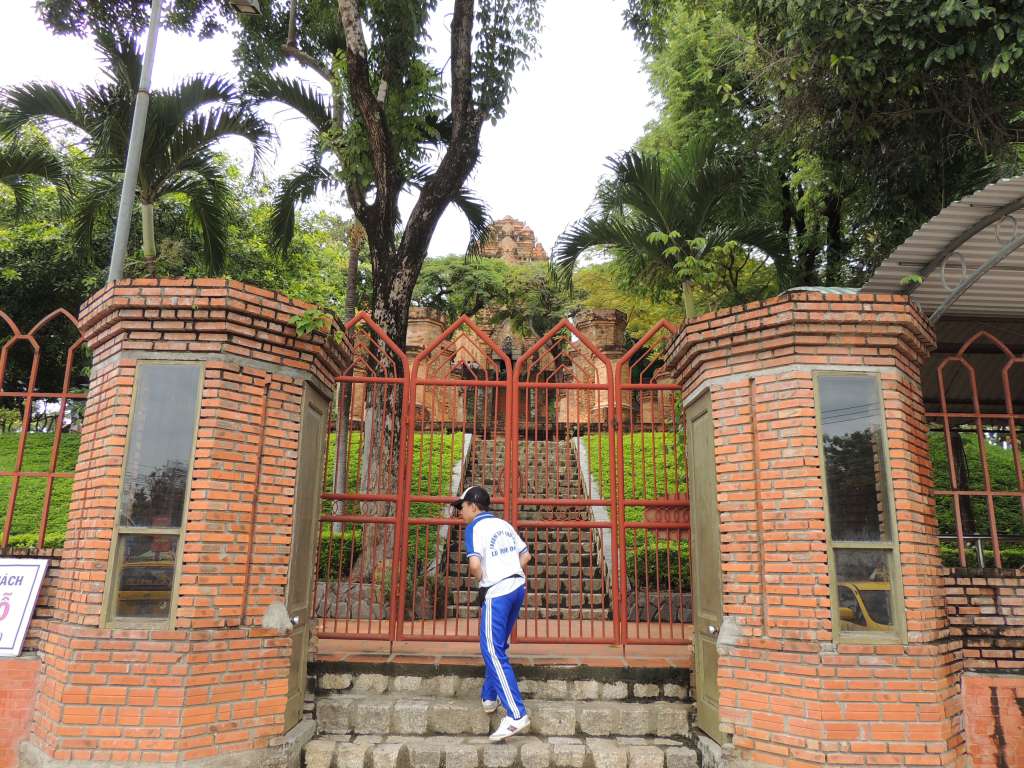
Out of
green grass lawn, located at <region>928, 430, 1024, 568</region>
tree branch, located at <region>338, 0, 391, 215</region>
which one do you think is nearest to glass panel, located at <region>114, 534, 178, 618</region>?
tree branch, located at <region>338, 0, 391, 215</region>

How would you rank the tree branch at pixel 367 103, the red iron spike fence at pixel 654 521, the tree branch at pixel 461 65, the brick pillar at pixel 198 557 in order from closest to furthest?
the brick pillar at pixel 198 557 → the red iron spike fence at pixel 654 521 → the tree branch at pixel 367 103 → the tree branch at pixel 461 65

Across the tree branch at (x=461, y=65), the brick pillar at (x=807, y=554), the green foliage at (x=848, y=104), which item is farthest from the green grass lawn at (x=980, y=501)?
the tree branch at (x=461, y=65)

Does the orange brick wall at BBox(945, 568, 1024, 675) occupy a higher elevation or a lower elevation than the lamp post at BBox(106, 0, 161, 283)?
lower

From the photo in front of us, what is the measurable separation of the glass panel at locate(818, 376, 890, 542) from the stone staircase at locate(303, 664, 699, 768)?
6.03 feet

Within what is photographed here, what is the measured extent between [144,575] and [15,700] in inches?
56.1

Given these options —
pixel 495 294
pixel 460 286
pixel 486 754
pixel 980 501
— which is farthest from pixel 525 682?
pixel 460 286

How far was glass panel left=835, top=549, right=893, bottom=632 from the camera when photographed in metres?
4.46

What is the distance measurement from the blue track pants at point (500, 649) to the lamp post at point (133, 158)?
4.45 meters

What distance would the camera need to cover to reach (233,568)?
4.63 meters

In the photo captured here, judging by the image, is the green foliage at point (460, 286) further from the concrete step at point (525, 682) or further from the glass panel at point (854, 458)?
the glass panel at point (854, 458)

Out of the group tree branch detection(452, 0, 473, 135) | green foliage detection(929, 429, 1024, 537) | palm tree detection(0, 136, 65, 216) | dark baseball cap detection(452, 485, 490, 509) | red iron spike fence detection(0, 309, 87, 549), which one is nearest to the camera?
dark baseball cap detection(452, 485, 490, 509)

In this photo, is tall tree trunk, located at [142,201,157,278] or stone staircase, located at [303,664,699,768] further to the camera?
tall tree trunk, located at [142,201,157,278]

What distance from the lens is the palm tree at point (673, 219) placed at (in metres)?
9.85

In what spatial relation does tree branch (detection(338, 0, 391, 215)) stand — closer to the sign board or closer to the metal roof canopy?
the sign board
